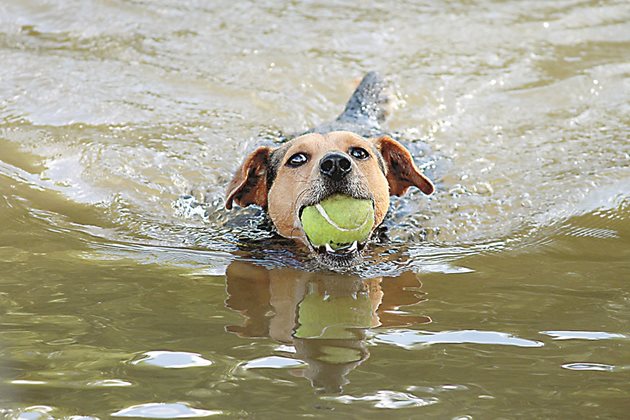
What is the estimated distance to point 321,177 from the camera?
405 centimetres

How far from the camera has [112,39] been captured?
8133 millimetres

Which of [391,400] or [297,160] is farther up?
[297,160]

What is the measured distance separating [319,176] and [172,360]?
1.53m

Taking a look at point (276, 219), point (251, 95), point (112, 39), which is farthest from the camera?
point (112, 39)

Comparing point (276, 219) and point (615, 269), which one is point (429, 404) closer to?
point (615, 269)

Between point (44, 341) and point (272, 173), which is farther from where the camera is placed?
point (272, 173)

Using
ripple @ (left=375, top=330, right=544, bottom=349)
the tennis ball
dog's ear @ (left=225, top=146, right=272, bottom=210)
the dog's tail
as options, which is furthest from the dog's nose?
the dog's tail

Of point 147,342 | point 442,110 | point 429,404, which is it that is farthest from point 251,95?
point 429,404

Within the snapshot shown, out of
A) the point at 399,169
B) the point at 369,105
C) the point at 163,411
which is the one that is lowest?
the point at 163,411

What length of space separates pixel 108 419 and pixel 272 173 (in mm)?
2582

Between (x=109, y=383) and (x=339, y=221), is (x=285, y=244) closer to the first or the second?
(x=339, y=221)

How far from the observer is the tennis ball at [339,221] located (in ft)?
12.9

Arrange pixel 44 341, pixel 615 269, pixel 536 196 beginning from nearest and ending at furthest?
pixel 44 341 → pixel 615 269 → pixel 536 196

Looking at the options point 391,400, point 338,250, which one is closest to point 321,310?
point 338,250
